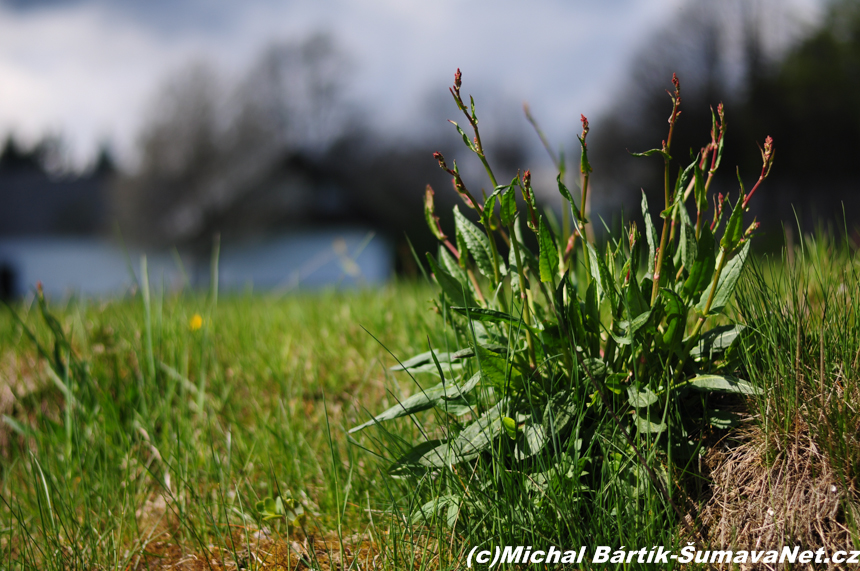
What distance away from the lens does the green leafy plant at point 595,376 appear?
1146 mm

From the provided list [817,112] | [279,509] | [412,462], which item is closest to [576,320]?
[412,462]

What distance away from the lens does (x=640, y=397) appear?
1.17 m

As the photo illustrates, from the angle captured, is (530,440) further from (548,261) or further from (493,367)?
(548,261)

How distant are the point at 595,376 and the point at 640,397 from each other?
0.32 feet

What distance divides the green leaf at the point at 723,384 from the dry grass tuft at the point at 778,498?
89 mm

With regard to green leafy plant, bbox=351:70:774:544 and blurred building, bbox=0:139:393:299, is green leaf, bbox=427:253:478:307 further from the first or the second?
blurred building, bbox=0:139:393:299

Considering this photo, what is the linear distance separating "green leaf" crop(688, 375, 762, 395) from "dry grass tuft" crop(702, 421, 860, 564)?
0.29 feet

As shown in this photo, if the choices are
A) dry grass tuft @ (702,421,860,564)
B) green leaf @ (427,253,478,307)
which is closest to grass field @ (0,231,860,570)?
dry grass tuft @ (702,421,860,564)

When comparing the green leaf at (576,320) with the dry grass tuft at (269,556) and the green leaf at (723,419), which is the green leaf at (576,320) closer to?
the green leaf at (723,419)

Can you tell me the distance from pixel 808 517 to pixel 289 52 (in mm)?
38174

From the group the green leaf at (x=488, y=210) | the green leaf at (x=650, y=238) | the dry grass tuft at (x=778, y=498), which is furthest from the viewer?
the green leaf at (x=650, y=238)

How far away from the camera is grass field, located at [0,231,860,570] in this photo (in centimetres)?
111

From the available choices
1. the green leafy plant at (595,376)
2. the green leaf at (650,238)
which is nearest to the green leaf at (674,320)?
the green leafy plant at (595,376)

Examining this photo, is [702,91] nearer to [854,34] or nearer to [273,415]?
[854,34]
